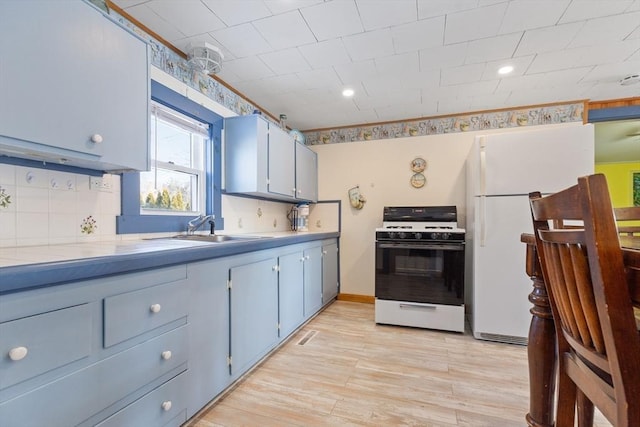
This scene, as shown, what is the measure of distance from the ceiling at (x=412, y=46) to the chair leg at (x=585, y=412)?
203 centimetres

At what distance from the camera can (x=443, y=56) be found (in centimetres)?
229

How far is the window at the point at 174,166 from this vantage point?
83.0 inches

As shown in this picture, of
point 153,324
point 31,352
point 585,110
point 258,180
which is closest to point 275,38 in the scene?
point 258,180

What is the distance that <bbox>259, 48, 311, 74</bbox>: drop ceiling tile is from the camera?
2238 mm

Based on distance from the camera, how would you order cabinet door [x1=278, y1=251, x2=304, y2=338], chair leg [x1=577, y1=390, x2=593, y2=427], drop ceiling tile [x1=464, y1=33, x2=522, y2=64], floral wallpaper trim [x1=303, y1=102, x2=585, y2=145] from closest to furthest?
1. chair leg [x1=577, y1=390, x2=593, y2=427]
2. drop ceiling tile [x1=464, y1=33, x2=522, y2=64]
3. cabinet door [x1=278, y1=251, x2=304, y2=338]
4. floral wallpaper trim [x1=303, y1=102, x2=585, y2=145]

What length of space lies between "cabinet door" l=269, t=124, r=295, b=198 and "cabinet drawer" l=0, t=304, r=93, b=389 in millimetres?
1980

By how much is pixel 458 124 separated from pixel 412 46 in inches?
67.0

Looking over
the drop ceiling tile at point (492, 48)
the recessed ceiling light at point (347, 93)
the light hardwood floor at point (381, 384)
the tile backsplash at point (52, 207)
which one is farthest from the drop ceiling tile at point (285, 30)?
the light hardwood floor at point (381, 384)

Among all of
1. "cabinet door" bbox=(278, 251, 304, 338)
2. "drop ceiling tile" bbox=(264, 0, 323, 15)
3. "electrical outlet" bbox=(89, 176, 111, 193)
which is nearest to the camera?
"electrical outlet" bbox=(89, 176, 111, 193)

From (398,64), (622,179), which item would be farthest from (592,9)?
(622,179)

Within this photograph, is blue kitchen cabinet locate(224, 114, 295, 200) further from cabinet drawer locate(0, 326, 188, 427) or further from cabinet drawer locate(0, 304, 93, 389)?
cabinet drawer locate(0, 304, 93, 389)

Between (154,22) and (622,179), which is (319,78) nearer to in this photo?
(154,22)

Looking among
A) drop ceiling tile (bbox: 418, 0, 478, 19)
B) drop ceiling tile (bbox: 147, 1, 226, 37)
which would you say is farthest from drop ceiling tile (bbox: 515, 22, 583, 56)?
drop ceiling tile (bbox: 147, 1, 226, 37)

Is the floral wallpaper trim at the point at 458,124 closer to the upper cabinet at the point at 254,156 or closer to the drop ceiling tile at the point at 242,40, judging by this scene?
the upper cabinet at the point at 254,156
